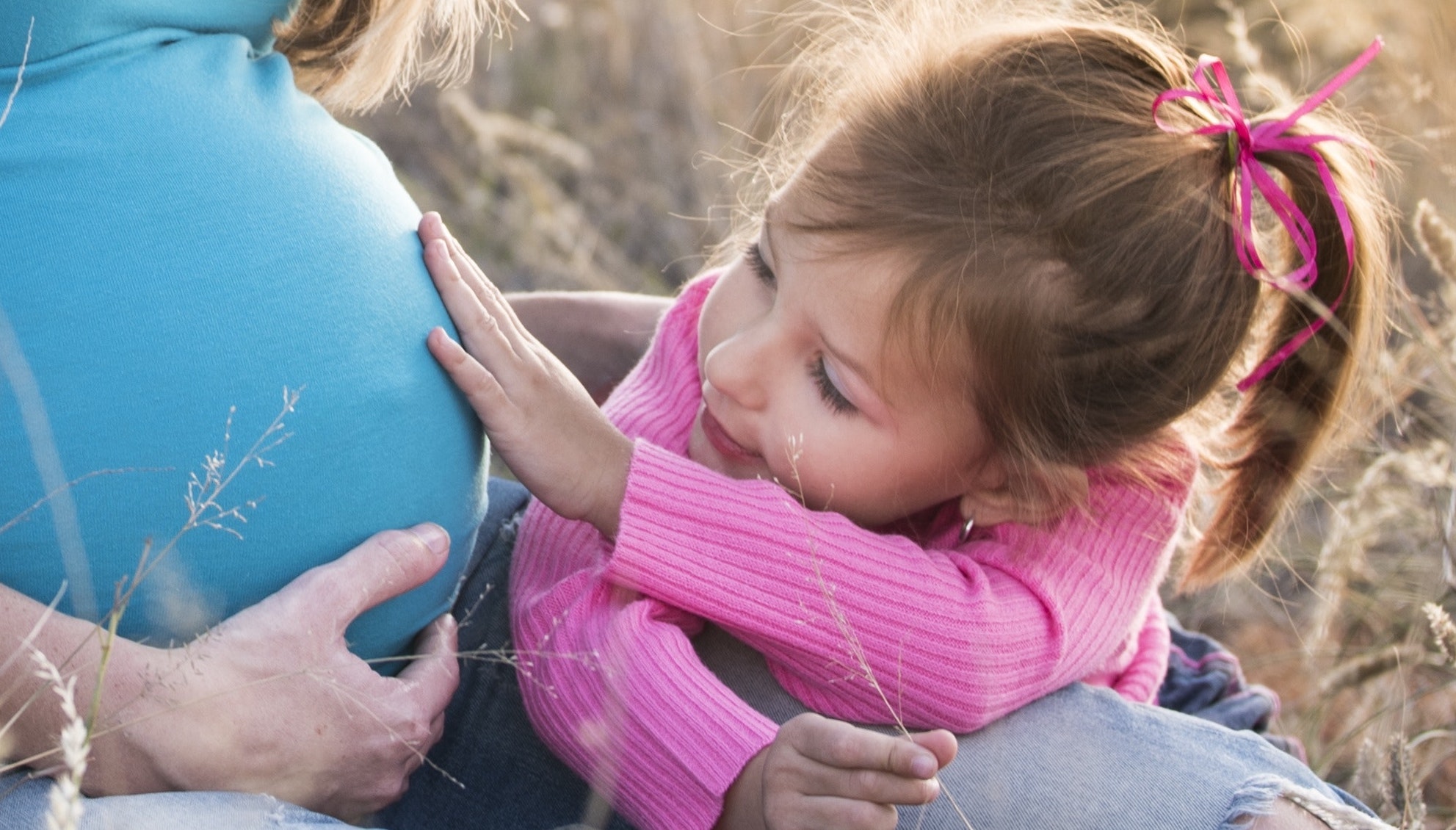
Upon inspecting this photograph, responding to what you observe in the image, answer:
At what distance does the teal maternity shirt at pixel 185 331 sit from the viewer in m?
1.47

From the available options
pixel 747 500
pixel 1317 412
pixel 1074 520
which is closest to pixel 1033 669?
pixel 1074 520

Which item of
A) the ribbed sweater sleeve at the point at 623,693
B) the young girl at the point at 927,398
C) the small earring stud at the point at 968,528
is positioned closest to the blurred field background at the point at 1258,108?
the young girl at the point at 927,398

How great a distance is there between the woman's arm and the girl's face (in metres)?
0.48

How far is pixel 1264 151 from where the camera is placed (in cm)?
189

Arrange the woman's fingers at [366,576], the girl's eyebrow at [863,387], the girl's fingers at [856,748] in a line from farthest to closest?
the girl's eyebrow at [863,387] < the woman's fingers at [366,576] < the girl's fingers at [856,748]

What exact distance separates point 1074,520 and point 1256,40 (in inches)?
157

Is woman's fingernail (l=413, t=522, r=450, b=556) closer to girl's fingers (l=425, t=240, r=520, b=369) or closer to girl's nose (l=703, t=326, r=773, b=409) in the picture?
girl's fingers (l=425, t=240, r=520, b=369)

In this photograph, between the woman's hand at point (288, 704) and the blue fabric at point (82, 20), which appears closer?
the woman's hand at point (288, 704)

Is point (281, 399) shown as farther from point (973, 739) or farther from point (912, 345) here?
point (973, 739)

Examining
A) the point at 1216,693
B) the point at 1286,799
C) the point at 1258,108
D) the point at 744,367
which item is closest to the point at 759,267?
the point at 744,367

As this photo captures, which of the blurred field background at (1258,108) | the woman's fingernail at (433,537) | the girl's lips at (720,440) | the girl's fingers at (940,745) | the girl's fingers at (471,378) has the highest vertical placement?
the girl's fingers at (471,378)

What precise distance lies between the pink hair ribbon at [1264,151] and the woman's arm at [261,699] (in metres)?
1.17

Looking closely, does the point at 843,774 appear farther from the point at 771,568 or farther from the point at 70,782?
the point at 70,782

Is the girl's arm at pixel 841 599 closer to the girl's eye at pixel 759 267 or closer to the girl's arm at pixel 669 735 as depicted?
the girl's arm at pixel 669 735
